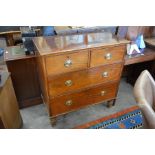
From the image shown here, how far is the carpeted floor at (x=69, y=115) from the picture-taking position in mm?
1886

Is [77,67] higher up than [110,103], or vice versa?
[77,67]

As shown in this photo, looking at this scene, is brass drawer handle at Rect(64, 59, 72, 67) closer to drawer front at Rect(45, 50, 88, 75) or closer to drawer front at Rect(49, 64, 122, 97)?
drawer front at Rect(45, 50, 88, 75)

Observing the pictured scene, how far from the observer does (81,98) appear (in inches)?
69.9

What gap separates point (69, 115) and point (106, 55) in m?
0.95

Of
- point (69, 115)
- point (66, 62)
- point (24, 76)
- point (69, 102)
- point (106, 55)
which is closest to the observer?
point (66, 62)

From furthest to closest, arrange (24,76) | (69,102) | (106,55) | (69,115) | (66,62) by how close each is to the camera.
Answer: (69,115), (24,76), (69,102), (106,55), (66,62)

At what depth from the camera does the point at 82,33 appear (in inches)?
69.5

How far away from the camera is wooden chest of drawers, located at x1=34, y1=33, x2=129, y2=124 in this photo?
4.54 ft

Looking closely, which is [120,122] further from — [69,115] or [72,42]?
[72,42]

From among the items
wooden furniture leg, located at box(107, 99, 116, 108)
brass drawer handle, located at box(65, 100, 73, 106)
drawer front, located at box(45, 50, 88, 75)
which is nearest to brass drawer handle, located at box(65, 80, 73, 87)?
drawer front, located at box(45, 50, 88, 75)

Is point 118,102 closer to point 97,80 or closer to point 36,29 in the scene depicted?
point 97,80

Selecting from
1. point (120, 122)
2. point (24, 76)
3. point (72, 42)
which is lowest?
point (120, 122)

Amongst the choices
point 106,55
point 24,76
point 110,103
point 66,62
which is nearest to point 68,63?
point 66,62

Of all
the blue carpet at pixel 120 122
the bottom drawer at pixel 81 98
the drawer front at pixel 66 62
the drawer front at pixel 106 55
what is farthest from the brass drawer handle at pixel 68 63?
the blue carpet at pixel 120 122
